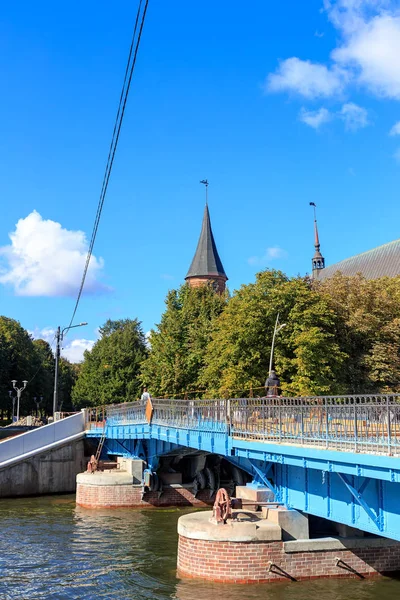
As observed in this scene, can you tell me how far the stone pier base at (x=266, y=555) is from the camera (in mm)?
16875

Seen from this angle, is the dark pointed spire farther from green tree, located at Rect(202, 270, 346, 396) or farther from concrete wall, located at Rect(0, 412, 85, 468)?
green tree, located at Rect(202, 270, 346, 396)

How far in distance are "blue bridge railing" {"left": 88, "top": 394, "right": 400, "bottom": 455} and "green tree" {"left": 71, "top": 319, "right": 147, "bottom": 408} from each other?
128 feet

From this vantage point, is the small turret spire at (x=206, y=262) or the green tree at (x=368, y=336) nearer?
the green tree at (x=368, y=336)

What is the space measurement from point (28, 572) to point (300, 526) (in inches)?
314

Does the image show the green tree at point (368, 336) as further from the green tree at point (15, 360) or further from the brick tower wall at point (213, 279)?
the brick tower wall at point (213, 279)

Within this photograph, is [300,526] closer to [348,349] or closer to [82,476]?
[82,476]

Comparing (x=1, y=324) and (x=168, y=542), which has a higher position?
(x=1, y=324)

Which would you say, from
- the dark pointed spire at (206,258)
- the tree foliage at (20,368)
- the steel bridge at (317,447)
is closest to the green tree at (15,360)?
the tree foliage at (20,368)

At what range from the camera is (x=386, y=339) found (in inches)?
1490

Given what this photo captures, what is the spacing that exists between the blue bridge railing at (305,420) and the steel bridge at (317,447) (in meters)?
0.02

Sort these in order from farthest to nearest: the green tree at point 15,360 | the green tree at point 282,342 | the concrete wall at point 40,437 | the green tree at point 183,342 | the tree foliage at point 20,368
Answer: the tree foliage at point 20,368, the green tree at point 15,360, the green tree at point 183,342, the concrete wall at point 40,437, the green tree at point 282,342

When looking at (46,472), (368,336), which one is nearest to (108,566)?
(46,472)

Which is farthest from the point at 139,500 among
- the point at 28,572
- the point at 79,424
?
the point at 28,572

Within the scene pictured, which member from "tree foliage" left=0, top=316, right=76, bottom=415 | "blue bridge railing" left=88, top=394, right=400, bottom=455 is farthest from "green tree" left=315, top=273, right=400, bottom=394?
"tree foliage" left=0, top=316, right=76, bottom=415
